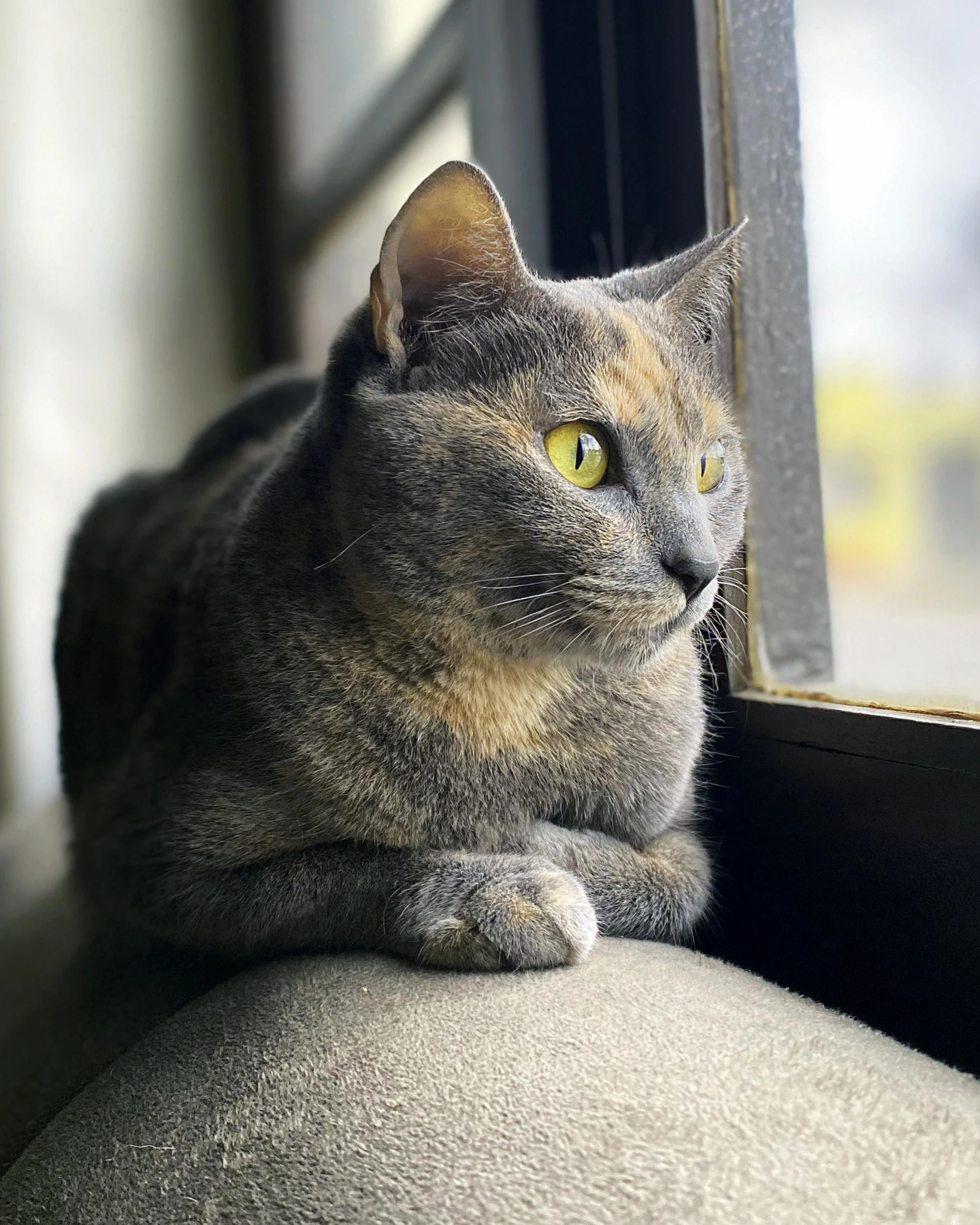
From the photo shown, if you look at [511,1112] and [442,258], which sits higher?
[442,258]

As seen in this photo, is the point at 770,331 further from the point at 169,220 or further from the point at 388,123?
the point at 169,220

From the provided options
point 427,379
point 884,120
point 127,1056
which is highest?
point 884,120

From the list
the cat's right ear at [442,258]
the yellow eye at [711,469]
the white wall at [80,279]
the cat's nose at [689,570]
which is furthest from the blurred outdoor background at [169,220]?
the cat's right ear at [442,258]

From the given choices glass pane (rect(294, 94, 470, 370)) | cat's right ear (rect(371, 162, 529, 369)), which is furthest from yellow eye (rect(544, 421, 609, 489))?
glass pane (rect(294, 94, 470, 370))

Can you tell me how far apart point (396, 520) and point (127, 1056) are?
0.43 meters

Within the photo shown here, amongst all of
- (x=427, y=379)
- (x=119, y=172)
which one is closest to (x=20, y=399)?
(x=119, y=172)

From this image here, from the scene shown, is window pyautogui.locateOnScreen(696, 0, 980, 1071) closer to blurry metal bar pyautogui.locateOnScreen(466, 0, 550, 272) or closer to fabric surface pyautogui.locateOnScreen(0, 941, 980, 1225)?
fabric surface pyautogui.locateOnScreen(0, 941, 980, 1225)

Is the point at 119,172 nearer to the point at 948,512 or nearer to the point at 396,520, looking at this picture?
the point at 396,520

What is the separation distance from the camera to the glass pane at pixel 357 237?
5.03ft

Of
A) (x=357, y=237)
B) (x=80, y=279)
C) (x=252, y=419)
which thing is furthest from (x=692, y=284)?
(x=80, y=279)

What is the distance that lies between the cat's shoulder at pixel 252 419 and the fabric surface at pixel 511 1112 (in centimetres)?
89

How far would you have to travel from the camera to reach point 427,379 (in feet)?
2.47

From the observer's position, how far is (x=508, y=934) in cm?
66

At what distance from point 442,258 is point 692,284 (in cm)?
21
